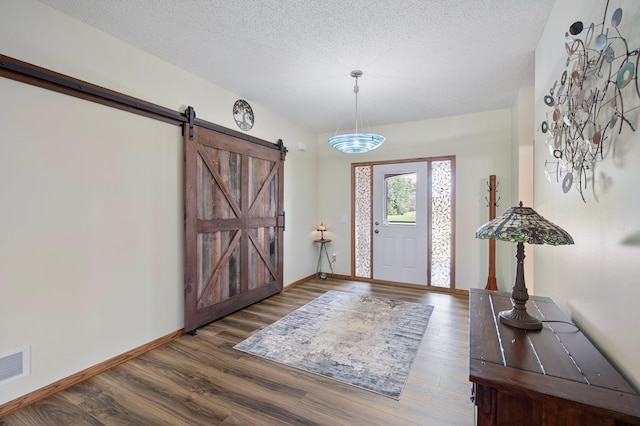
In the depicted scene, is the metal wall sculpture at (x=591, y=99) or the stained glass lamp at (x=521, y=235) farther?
the stained glass lamp at (x=521, y=235)

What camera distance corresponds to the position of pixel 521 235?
4.09ft

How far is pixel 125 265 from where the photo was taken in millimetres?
2490

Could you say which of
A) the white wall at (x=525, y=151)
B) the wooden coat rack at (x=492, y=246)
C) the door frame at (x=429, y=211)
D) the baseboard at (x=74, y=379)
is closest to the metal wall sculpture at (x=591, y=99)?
the white wall at (x=525, y=151)

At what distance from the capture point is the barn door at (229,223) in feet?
9.96

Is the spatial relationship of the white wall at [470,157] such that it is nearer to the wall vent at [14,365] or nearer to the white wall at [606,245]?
the white wall at [606,245]

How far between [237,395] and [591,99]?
8.81ft

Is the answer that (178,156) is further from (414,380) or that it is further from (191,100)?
(414,380)

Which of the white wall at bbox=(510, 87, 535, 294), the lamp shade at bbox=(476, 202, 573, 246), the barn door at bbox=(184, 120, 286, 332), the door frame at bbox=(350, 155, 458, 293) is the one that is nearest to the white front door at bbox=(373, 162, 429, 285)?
the door frame at bbox=(350, 155, 458, 293)

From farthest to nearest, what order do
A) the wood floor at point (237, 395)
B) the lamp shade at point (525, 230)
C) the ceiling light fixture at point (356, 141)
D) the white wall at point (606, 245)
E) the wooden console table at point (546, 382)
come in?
the ceiling light fixture at point (356, 141), the wood floor at point (237, 395), the lamp shade at point (525, 230), the white wall at point (606, 245), the wooden console table at point (546, 382)

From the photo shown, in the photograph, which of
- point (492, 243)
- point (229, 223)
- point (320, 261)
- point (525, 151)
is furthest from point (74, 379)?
point (525, 151)

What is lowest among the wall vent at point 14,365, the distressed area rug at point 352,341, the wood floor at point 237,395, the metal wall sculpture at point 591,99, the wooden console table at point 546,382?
the wood floor at point 237,395

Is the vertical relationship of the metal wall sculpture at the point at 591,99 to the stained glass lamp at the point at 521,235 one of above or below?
above

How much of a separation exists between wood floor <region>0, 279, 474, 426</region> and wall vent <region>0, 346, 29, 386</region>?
8.9 inches

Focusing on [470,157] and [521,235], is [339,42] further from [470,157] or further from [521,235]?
[470,157]
